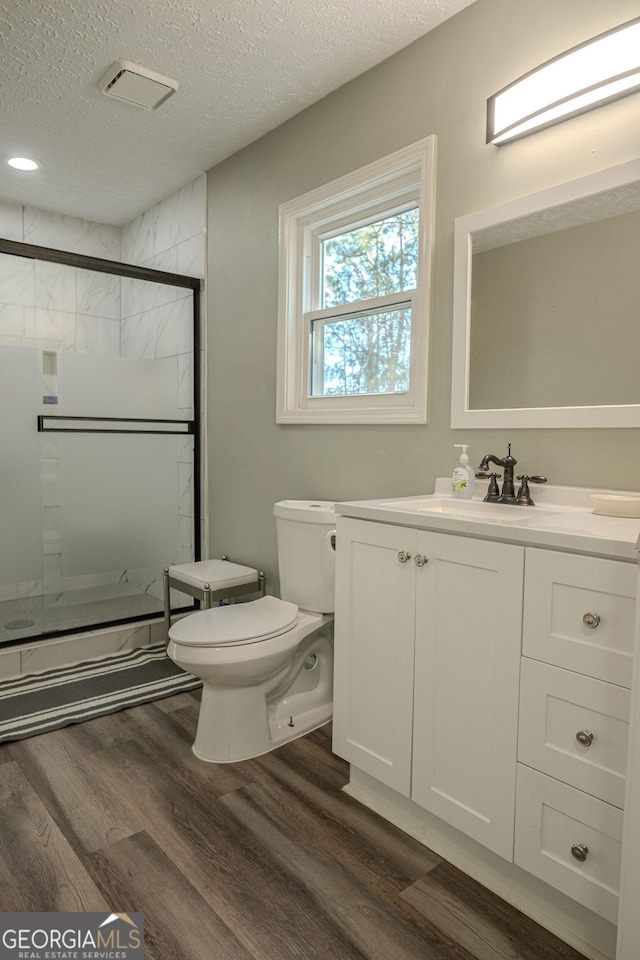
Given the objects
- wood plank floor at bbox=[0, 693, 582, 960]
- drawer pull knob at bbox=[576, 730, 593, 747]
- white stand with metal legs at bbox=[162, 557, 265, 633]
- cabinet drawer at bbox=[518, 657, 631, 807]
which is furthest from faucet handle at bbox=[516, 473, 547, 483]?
white stand with metal legs at bbox=[162, 557, 265, 633]

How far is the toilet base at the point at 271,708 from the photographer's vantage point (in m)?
1.98

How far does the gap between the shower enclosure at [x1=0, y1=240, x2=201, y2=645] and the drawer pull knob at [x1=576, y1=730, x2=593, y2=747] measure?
2.32 metres

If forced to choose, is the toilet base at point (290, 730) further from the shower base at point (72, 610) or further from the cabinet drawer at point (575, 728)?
the shower base at point (72, 610)

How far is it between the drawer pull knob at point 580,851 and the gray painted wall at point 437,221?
→ 0.84 m

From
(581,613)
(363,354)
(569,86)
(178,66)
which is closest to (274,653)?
(581,613)

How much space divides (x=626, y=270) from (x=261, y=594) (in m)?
1.95

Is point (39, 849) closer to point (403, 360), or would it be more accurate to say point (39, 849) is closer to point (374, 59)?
point (403, 360)

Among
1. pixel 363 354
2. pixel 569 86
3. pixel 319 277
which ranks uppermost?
pixel 569 86

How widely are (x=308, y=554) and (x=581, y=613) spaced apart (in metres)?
1.14

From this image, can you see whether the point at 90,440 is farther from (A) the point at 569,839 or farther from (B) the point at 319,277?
(A) the point at 569,839

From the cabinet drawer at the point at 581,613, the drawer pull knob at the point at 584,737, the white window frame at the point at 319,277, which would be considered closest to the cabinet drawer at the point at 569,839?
the drawer pull knob at the point at 584,737

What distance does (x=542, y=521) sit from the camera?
148 cm

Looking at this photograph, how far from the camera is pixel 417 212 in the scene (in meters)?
2.21

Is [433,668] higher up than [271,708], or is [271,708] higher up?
[433,668]
